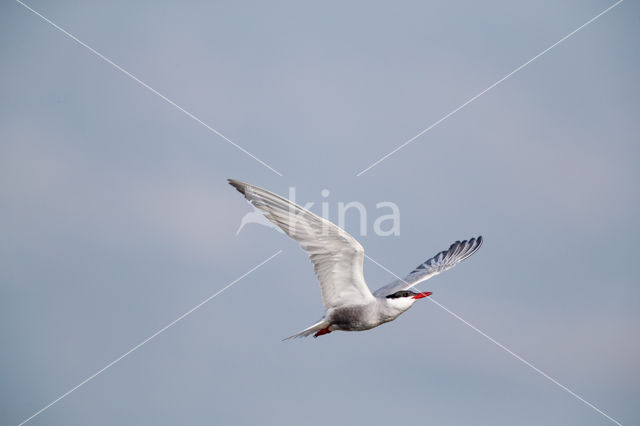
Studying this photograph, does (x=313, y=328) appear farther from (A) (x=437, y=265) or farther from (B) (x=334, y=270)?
(A) (x=437, y=265)

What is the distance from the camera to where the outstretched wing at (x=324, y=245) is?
1177 cm

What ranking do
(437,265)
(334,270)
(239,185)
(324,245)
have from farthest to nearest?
(437,265) → (334,270) → (324,245) → (239,185)

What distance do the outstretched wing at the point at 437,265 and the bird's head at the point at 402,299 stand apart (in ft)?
2.81

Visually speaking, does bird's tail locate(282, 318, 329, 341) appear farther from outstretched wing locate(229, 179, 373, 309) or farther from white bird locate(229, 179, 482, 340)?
outstretched wing locate(229, 179, 373, 309)

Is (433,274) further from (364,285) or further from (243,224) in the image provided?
(243,224)

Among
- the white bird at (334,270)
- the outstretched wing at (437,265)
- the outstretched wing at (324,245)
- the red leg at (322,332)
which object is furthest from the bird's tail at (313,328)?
the outstretched wing at (437,265)

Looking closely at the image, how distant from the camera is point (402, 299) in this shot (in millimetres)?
A: 13367

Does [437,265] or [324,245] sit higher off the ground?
[437,265]

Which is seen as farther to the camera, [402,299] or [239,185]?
[402,299]

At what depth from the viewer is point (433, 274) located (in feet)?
52.0

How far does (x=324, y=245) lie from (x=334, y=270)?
1.93 ft

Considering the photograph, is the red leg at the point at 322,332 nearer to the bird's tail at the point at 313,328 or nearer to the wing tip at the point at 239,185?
the bird's tail at the point at 313,328

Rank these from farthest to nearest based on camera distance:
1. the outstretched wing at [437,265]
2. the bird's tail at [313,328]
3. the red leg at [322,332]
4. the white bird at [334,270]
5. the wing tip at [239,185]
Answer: the outstretched wing at [437,265]
the red leg at [322,332]
the bird's tail at [313,328]
the white bird at [334,270]
the wing tip at [239,185]

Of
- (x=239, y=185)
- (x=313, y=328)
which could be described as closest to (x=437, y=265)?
(x=313, y=328)
